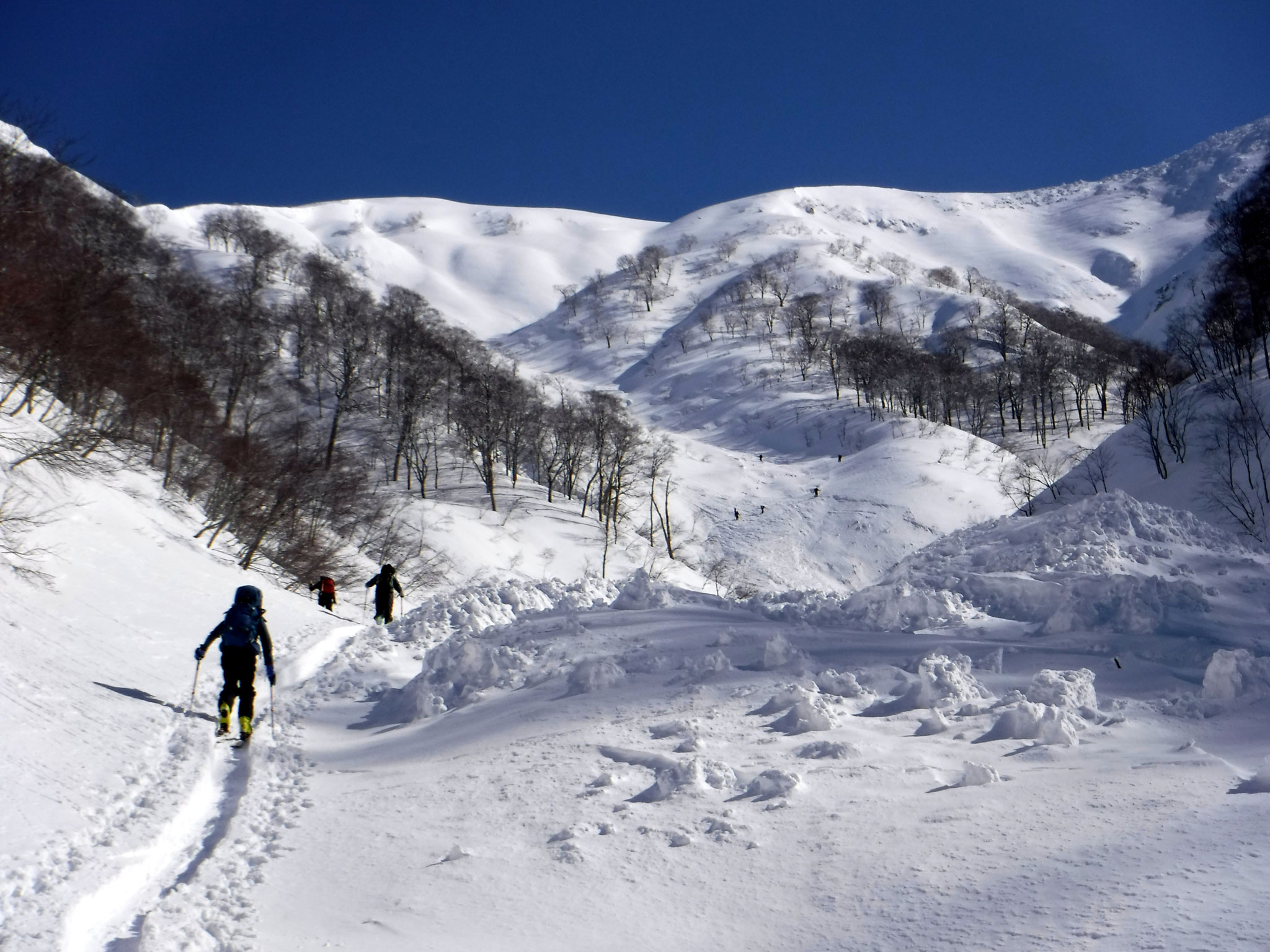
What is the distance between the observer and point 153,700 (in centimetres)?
975

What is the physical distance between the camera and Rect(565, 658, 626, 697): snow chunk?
395 inches

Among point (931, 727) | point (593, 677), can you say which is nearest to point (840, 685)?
point (931, 727)

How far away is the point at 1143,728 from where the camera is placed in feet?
24.2

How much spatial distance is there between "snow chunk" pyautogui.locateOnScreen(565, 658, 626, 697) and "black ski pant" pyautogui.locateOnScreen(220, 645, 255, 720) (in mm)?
3343

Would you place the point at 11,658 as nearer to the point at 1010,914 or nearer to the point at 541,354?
the point at 1010,914

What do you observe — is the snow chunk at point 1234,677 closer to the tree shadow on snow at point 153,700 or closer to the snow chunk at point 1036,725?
the snow chunk at point 1036,725

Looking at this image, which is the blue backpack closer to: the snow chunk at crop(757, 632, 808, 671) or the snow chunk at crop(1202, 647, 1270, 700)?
the snow chunk at crop(757, 632, 808, 671)

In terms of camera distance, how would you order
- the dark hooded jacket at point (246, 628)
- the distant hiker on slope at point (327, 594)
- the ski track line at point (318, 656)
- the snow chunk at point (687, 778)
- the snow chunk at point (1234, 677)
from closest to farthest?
the snow chunk at point (687, 778) < the snow chunk at point (1234, 677) < the dark hooded jacket at point (246, 628) < the ski track line at point (318, 656) < the distant hiker on slope at point (327, 594)

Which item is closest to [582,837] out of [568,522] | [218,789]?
[218,789]

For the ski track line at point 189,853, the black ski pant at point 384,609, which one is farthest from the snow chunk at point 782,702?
the black ski pant at point 384,609

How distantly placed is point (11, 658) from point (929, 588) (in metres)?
12.9

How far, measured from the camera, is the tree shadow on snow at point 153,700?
9.52m

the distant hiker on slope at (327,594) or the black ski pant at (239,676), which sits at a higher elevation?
the distant hiker on slope at (327,594)

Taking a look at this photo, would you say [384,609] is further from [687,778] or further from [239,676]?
[687,778]
